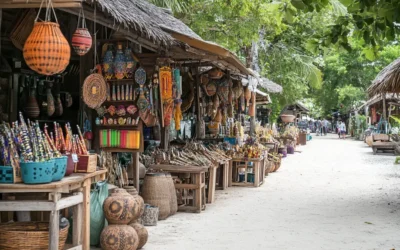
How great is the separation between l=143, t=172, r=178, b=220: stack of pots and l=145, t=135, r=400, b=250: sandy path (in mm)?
194

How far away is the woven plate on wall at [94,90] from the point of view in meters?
7.09

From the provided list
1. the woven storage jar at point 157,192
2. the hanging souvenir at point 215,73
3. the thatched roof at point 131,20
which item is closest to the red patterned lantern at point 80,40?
the thatched roof at point 131,20

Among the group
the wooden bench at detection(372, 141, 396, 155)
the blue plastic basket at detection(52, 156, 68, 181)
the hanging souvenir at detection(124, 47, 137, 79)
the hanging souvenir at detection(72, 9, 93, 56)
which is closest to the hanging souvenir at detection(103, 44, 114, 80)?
the hanging souvenir at detection(124, 47, 137, 79)

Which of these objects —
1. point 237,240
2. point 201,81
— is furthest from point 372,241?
point 201,81

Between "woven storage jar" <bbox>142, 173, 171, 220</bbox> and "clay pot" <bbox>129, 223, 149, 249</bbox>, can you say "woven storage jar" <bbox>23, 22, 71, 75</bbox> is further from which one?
"woven storage jar" <bbox>142, 173, 171, 220</bbox>

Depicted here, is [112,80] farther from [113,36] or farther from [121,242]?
[121,242]

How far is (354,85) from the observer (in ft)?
142

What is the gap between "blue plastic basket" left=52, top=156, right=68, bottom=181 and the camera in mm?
4930

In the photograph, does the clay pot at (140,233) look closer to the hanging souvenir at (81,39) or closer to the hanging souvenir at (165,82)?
the hanging souvenir at (81,39)

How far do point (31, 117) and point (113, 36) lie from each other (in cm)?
213

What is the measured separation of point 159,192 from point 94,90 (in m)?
1.83

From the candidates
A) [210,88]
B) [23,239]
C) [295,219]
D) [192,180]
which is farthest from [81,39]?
[210,88]

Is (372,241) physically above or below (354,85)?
below

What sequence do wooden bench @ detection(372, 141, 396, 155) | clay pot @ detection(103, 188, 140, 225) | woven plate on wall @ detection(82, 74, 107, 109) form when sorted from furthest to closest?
wooden bench @ detection(372, 141, 396, 155) → woven plate on wall @ detection(82, 74, 107, 109) → clay pot @ detection(103, 188, 140, 225)
